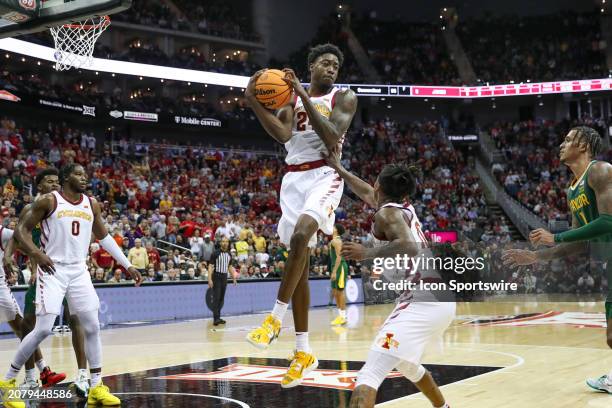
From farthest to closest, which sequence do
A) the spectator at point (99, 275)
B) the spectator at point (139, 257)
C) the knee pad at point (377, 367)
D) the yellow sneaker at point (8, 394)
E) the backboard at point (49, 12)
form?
the spectator at point (139, 257), the spectator at point (99, 275), the backboard at point (49, 12), the yellow sneaker at point (8, 394), the knee pad at point (377, 367)

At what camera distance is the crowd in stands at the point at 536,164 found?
28.9 meters

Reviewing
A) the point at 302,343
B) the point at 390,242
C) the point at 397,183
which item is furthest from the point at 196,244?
the point at 390,242

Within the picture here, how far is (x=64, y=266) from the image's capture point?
671 centimetres

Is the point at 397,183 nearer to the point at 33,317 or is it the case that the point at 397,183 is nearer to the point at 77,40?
the point at 33,317

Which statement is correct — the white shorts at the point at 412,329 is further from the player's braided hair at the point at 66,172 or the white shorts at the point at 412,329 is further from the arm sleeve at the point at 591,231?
the player's braided hair at the point at 66,172

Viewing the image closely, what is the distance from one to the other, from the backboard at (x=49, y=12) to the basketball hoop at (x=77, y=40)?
2.74m

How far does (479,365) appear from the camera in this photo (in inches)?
331

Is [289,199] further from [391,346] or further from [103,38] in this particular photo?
[103,38]

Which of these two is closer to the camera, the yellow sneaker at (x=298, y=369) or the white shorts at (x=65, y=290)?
the yellow sneaker at (x=298, y=369)

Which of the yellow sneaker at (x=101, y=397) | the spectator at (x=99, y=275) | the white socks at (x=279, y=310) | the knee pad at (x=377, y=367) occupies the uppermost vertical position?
the spectator at (x=99, y=275)

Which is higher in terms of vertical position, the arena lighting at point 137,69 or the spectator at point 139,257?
the arena lighting at point 137,69

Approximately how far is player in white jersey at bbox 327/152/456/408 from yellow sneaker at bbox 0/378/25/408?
318cm

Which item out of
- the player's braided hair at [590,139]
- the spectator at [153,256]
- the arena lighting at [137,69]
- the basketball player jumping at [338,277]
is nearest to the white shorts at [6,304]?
the player's braided hair at [590,139]

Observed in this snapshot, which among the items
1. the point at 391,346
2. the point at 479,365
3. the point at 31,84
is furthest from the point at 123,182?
the point at 391,346
